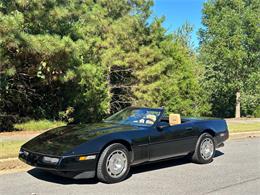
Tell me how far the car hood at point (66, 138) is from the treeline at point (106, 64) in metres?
5.08

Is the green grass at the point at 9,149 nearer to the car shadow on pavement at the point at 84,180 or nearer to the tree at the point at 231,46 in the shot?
the car shadow on pavement at the point at 84,180

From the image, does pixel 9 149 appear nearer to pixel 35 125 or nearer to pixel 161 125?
pixel 161 125

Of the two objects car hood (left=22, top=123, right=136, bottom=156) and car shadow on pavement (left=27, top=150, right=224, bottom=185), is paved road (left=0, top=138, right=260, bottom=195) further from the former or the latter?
car hood (left=22, top=123, right=136, bottom=156)

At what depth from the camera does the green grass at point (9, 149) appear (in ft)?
26.5

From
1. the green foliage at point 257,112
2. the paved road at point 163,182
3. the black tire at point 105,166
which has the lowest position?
the paved road at point 163,182

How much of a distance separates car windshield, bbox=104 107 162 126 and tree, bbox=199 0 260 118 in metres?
14.9

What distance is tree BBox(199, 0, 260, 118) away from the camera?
22.0 metres

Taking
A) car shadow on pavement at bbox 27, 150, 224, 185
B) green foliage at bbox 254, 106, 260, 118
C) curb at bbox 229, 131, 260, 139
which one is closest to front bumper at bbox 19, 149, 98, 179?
A: car shadow on pavement at bbox 27, 150, 224, 185

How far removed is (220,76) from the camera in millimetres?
23797

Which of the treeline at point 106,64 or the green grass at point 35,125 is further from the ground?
the treeline at point 106,64

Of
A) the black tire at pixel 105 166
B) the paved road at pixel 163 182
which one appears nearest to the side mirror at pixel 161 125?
the paved road at pixel 163 182

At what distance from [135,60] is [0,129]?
7.82 m

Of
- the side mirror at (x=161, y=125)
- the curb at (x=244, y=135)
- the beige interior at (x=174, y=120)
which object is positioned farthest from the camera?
the curb at (x=244, y=135)

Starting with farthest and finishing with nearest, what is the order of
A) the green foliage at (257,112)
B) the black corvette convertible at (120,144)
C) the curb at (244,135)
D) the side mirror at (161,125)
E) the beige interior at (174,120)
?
1. the green foliage at (257,112)
2. the curb at (244,135)
3. the beige interior at (174,120)
4. the side mirror at (161,125)
5. the black corvette convertible at (120,144)
